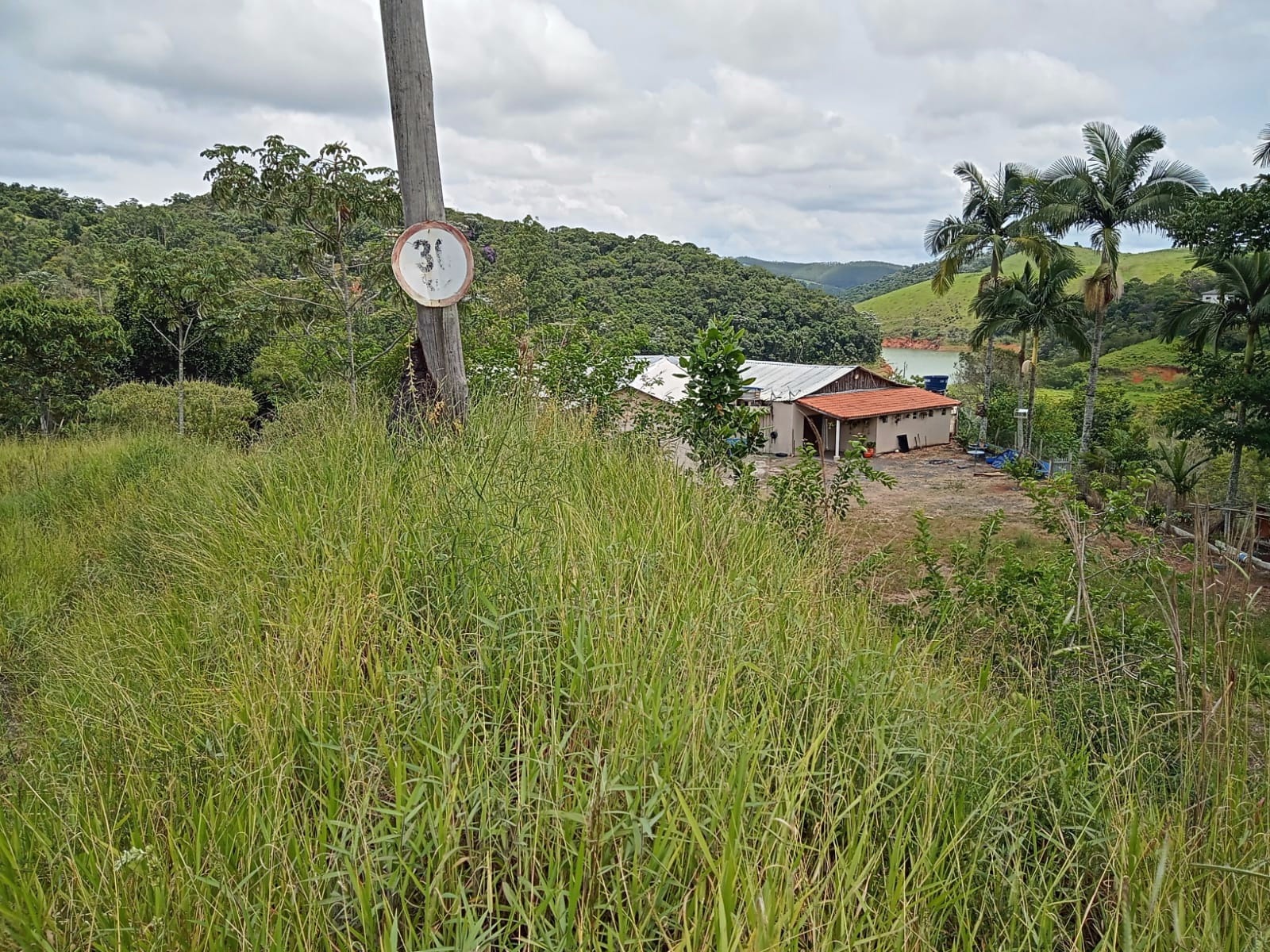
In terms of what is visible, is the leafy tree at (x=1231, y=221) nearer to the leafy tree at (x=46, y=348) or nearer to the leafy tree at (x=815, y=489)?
the leafy tree at (x=815, y=489)

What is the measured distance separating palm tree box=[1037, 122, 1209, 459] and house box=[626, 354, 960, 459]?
7.20m

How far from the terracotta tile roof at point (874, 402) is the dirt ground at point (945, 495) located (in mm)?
1876

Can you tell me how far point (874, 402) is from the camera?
28203mm

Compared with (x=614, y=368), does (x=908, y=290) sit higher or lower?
higher

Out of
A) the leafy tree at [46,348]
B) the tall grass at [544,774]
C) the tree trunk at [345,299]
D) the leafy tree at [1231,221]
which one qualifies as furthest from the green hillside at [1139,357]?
the tall grass at [544,774]

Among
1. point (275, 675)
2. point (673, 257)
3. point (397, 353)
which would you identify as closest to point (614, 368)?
point (397, 353)

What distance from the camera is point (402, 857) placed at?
1.28 m

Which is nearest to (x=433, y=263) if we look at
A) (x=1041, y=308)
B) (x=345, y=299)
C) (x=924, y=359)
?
(x=345, y=299)

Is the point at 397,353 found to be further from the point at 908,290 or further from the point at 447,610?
the point at 908,290

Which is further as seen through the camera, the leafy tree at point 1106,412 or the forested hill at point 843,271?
the forested hill at point 843,271

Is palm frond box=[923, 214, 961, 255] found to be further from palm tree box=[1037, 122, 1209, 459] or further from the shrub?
the shrub

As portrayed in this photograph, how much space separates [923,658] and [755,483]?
68.5 inches

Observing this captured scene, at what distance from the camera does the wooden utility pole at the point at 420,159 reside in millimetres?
4199

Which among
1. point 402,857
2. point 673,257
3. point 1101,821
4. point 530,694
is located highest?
point 673,257
